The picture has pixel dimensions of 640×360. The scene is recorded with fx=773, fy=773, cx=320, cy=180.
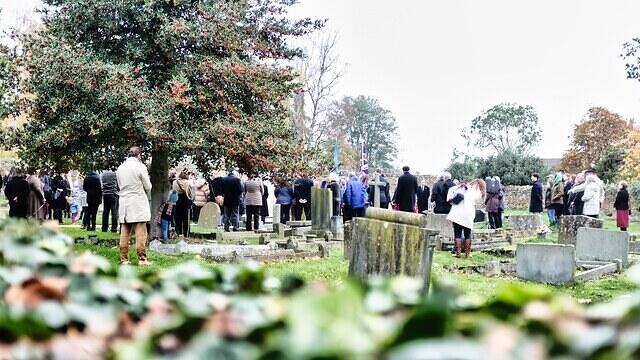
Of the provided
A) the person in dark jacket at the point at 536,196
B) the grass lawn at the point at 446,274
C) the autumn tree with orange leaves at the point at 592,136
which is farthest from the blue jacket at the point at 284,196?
the autumn tree with orange leaves at the point at 592,136

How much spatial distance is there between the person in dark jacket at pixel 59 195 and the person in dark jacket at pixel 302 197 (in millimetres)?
7398

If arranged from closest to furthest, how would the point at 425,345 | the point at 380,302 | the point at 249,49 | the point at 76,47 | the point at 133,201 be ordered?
the point at 425,345 → the point at 380,302 → the point at 133,201 → the point at 76,47 → the point at 249,49

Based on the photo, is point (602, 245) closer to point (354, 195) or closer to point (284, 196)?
point (354, 195)

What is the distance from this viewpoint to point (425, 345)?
149cm

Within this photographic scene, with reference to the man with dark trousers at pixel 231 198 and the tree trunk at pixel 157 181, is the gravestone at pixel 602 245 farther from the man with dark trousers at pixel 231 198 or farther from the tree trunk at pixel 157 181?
the man with dark trousers at pixel 231 198

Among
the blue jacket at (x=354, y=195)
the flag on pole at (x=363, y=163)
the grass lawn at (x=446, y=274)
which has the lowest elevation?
the grass lawn at (x=446, y=274)

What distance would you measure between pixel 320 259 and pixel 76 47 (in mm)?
6957

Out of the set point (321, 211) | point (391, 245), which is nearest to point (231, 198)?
point (321, 211)

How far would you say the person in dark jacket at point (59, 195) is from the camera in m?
24.4

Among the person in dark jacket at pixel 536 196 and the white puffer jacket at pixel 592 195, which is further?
the person in dark jacket at pixel 536 196

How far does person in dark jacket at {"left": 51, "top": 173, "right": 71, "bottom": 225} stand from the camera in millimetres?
24422

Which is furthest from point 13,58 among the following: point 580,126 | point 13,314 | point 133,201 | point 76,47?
point 580,126

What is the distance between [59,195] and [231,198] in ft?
21.6

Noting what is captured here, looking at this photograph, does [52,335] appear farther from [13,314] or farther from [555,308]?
[555,308]
